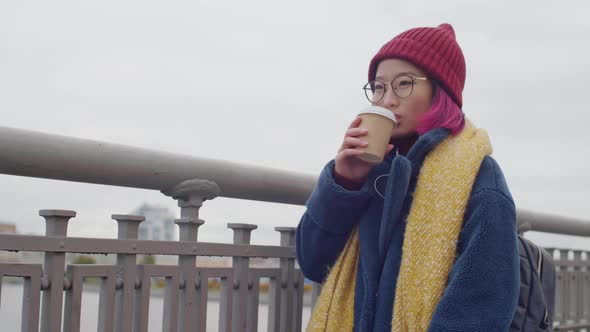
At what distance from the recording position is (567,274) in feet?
16.9

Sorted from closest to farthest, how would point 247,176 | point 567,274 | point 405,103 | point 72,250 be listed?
point 72,250, point 405,103, point 247,176, point 567,274

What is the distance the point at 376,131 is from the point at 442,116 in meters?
0.29

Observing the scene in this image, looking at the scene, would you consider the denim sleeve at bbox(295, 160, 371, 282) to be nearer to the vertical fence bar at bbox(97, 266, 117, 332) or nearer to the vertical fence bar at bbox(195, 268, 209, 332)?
the vertical fence bar at bbox(195, 268, 209, 332)

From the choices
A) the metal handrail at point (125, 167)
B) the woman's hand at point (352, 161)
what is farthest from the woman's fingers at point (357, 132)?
the metal handrail at point (125, 167)

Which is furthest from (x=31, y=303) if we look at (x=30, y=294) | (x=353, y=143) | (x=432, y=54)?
(x=432, y=54)

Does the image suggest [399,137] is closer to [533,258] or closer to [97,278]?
[533,258]

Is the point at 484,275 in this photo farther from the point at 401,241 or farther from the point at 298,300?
the point at 298,300

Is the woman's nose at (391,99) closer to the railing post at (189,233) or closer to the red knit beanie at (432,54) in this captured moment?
the red knit beanie at (432,54)

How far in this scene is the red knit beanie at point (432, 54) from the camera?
2533 millimetres

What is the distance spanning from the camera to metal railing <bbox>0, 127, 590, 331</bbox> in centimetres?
211

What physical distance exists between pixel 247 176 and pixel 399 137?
0.50 m

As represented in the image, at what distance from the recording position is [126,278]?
91.4 inches

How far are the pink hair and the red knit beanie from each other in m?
0.05

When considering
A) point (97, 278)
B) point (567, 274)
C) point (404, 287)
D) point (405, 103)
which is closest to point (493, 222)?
point (404, 287)
